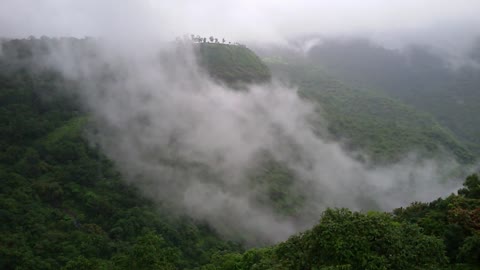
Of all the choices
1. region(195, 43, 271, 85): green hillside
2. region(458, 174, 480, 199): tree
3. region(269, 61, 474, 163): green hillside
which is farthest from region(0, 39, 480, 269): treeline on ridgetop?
region(195, 43, 271, 85): green hillside

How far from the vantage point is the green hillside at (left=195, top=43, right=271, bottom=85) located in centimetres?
13575

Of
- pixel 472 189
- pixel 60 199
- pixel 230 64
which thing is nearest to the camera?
pixel 472 189

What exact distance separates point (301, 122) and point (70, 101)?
2557 inches

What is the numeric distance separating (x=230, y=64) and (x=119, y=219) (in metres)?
77.4

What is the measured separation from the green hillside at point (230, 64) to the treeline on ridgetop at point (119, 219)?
3140cm

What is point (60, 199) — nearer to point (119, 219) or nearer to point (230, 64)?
point (119, 219)

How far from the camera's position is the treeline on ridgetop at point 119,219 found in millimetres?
23500

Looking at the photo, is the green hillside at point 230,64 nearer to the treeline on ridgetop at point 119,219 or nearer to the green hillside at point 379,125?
the green hillside at point 379,125

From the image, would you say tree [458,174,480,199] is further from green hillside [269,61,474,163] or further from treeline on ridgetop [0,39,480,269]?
green hillside [269,61,474,163]

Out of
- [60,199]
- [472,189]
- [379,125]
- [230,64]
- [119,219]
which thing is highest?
[230,64]

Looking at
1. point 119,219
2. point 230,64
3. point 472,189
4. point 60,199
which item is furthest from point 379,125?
point 60,199

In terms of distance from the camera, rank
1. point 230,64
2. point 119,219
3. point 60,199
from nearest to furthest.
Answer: point 119,219, point 60,199, point 230,64

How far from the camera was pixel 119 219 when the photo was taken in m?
71.4

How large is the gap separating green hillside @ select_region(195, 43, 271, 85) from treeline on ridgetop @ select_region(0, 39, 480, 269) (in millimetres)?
31397
